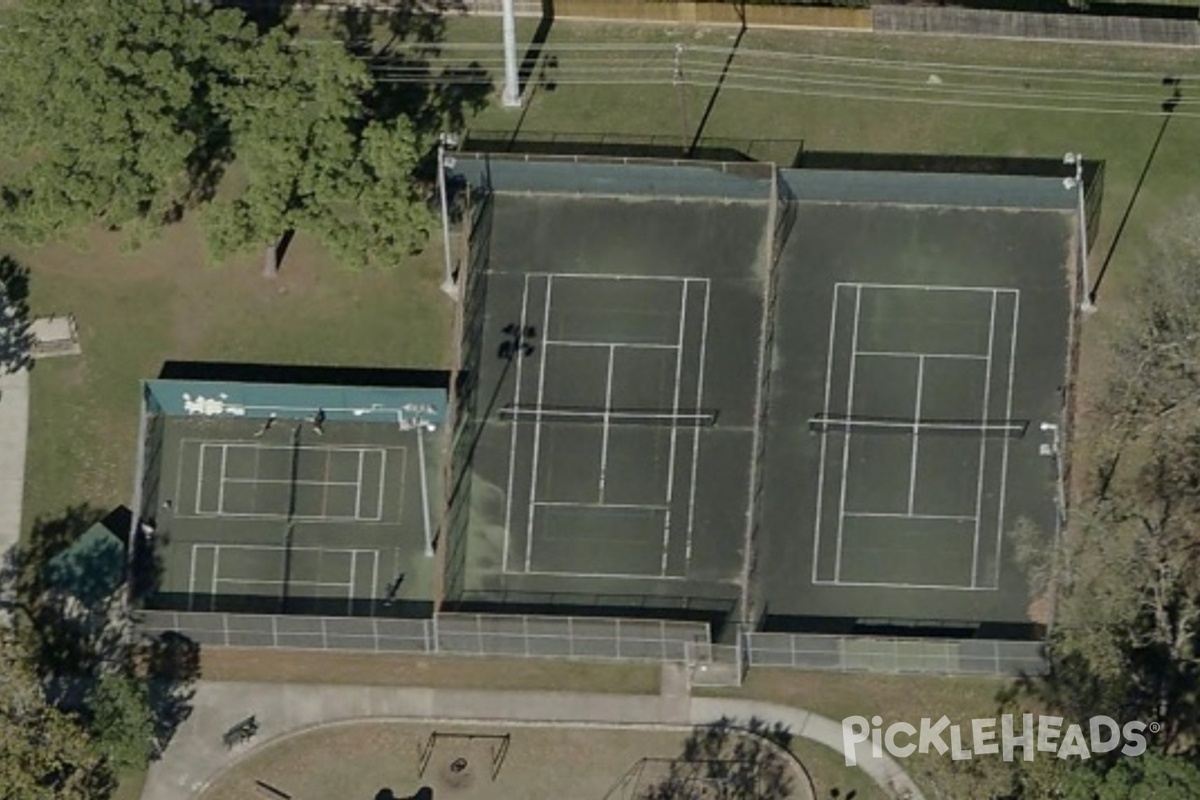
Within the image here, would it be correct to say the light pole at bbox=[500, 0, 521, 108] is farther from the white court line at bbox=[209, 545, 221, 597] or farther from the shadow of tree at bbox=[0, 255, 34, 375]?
the white court line at bbox=[209, 545, 221, 597]

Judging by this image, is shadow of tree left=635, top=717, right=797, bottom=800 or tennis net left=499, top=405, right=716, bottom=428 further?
shadow of tree left=635, top=717, right=797, bottom=800

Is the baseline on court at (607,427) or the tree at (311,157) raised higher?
the tree at (311,157)

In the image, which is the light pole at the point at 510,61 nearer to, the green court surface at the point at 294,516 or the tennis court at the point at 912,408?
the tennis court at the point at 912,408

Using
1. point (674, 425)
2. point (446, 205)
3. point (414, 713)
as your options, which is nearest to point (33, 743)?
point (414, 713)

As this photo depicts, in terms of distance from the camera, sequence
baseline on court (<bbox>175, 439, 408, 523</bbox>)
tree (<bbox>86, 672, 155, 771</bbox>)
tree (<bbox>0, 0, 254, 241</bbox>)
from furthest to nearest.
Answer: baseline on court (<bbox>175, 439, 408, 523</bbox>)
tree (<bbox>86, 672, 155, 771</bbox>)
tree (<bbox>0, 0, 254, 241</bbox>)

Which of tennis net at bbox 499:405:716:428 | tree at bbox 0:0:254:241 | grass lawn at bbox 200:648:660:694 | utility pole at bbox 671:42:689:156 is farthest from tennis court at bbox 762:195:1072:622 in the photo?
tree at bbox 0:0:254:241

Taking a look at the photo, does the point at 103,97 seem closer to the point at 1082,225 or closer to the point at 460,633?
the point at 460,633

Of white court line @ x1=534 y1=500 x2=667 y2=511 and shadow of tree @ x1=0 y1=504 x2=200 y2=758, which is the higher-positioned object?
white court line @ x1=534 y1=500 x2=667 y2=511

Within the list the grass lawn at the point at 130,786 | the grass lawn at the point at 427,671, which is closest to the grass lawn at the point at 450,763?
the grass lawn at the point at 427,671
